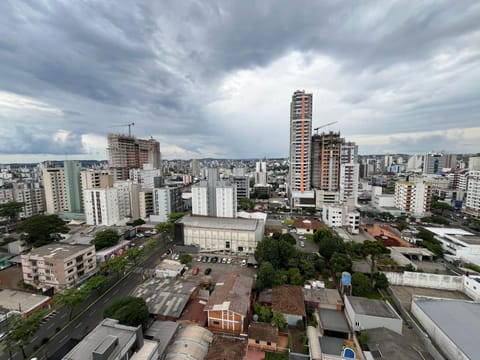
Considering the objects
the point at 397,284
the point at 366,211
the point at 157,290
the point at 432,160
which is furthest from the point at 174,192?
the point at 432,160

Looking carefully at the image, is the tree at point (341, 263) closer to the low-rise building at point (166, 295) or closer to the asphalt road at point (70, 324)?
the low-rise building at point (166, 295)

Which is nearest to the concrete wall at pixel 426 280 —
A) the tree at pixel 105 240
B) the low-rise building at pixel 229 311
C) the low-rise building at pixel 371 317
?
the low-rise building at pixel 371 317

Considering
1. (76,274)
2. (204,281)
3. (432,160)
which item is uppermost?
(432,160)

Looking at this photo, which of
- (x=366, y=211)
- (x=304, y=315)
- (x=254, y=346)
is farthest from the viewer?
(x=366, y=211)

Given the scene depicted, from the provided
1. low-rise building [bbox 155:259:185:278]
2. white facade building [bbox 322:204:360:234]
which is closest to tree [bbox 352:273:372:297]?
white facade building [bbox 322:204:360:234]

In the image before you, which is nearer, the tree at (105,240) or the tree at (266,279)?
the tree at (266,279)

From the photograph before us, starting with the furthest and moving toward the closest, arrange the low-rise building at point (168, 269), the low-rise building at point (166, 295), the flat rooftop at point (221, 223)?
the flat rooftop at point (221, 223) < the low-rise building at point (168, 269) < the low-rise building at point (166, 295)

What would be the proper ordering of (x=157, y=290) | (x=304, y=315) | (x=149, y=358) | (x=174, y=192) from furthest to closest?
(x=174, y=192) < (x=157, y=290) < (x=304, y=315) < (x=149, y=358)

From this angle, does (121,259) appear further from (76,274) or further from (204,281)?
(204,281)

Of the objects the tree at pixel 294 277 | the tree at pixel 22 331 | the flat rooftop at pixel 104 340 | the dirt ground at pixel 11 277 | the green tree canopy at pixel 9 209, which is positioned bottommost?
the dirt ground at pixel 11 277
